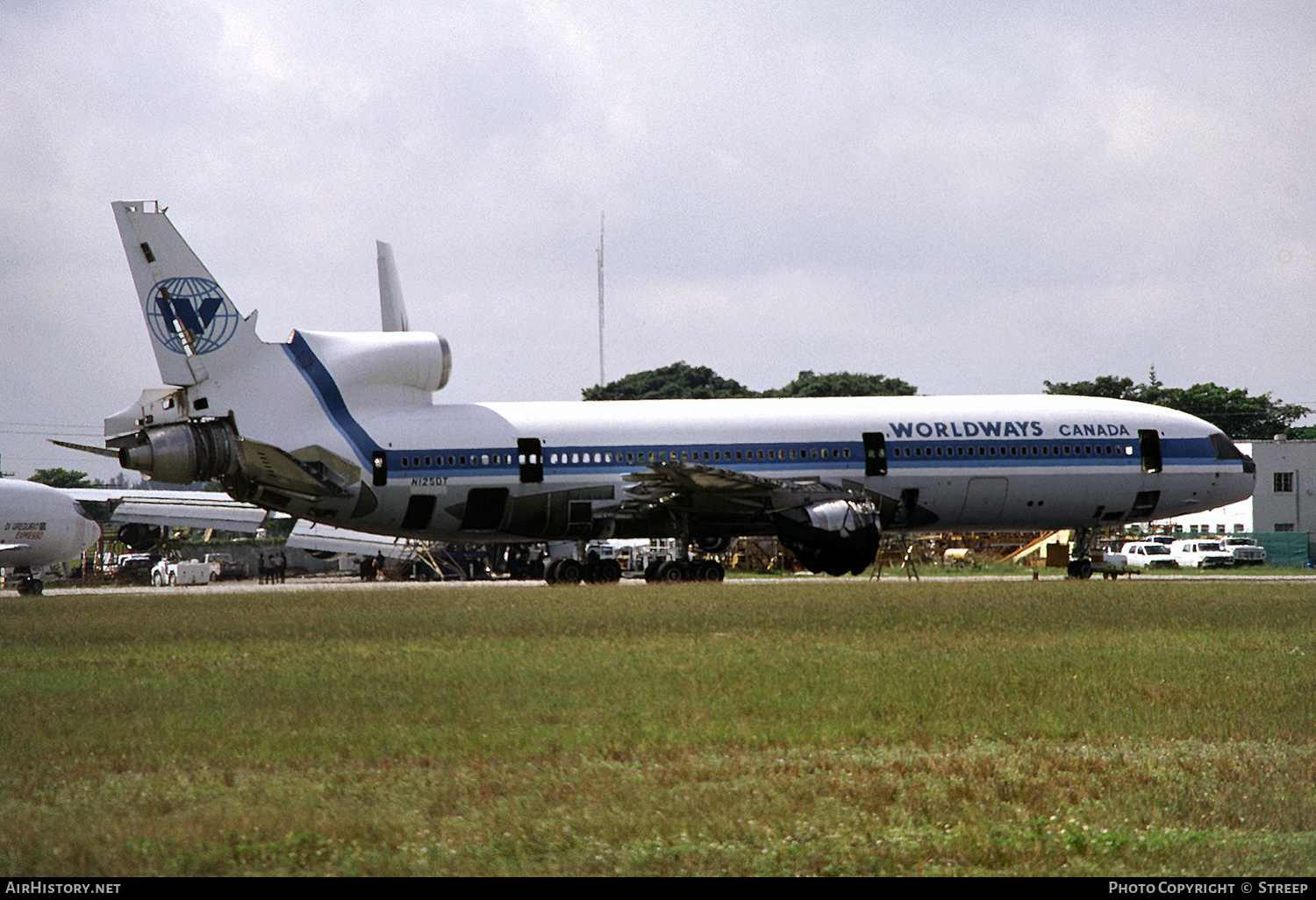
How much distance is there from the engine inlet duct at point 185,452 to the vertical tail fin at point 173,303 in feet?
3.98

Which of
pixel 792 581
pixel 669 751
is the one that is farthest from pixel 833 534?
pixel 669 751

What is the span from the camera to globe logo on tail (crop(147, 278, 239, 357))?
3041cm

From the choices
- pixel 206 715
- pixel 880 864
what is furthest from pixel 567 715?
pixel 880 864

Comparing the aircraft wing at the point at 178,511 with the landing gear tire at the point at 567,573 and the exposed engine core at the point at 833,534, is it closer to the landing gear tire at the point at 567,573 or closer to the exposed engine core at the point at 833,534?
the landing gear tire at the point at 567,573

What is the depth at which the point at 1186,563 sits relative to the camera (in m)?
56.4

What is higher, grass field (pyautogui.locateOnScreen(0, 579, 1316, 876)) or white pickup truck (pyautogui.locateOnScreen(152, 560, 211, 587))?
grass field (pyautogui.locateOnScreen(0, 579, 1316, 876))

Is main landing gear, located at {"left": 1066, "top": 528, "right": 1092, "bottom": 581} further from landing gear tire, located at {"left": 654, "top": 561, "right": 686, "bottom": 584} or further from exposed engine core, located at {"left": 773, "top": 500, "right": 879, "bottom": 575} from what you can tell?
landing gear tire, located at {"left": 654, "top": 561, "right": 686, "bottom": 584}

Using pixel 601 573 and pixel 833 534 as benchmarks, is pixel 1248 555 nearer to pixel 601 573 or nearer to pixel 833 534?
pixel 833 534

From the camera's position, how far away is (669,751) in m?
10.2

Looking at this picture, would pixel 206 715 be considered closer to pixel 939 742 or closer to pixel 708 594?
pixel 939 742

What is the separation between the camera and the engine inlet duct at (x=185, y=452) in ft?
97.6

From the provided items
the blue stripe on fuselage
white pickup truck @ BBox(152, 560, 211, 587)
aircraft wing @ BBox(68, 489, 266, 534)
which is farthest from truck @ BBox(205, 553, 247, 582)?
the blue stripe on fuselage

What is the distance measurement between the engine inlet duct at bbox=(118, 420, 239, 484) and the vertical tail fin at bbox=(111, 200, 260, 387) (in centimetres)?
121

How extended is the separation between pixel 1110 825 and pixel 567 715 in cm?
509
